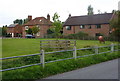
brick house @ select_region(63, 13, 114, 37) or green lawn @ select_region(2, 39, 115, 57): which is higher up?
brick house @ select_region(63, 13, 114, 37)

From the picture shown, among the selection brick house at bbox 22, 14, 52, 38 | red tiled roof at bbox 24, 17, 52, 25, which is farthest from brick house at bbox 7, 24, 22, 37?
red tiled roof at bbox 24, 17, 52, 25

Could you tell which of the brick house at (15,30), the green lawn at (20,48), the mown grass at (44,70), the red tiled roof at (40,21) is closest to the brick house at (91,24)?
the red tiled roof at (40,21)

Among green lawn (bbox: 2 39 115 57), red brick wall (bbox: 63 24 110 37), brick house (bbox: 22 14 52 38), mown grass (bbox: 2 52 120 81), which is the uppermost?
brick house (bbox: 22 14 52 38)

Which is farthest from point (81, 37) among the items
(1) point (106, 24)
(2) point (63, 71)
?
(2) point (63, 71)

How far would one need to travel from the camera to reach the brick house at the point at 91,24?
Result: 50.6m

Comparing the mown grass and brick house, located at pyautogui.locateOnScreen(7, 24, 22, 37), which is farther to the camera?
brick house, located at pyautogui.locateOnScreen(7, 24, 22, 37)

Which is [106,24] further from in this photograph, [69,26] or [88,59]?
[88,59]

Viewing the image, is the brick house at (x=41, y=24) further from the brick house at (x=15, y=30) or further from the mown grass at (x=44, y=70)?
the mown grass at (x=44, y=70)

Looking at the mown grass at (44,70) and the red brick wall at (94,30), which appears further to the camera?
the red brick wall at (94,30)

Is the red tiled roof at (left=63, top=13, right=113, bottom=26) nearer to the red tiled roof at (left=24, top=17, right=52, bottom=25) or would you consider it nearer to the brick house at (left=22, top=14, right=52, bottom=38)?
the brick house at (left=22, top=14, right=52, bottom=38)

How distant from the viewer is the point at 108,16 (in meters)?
51.2

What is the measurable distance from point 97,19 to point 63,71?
4646 centimetres

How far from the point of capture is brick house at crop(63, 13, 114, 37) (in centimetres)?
5056

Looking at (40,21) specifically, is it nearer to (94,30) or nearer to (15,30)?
(15,30)
